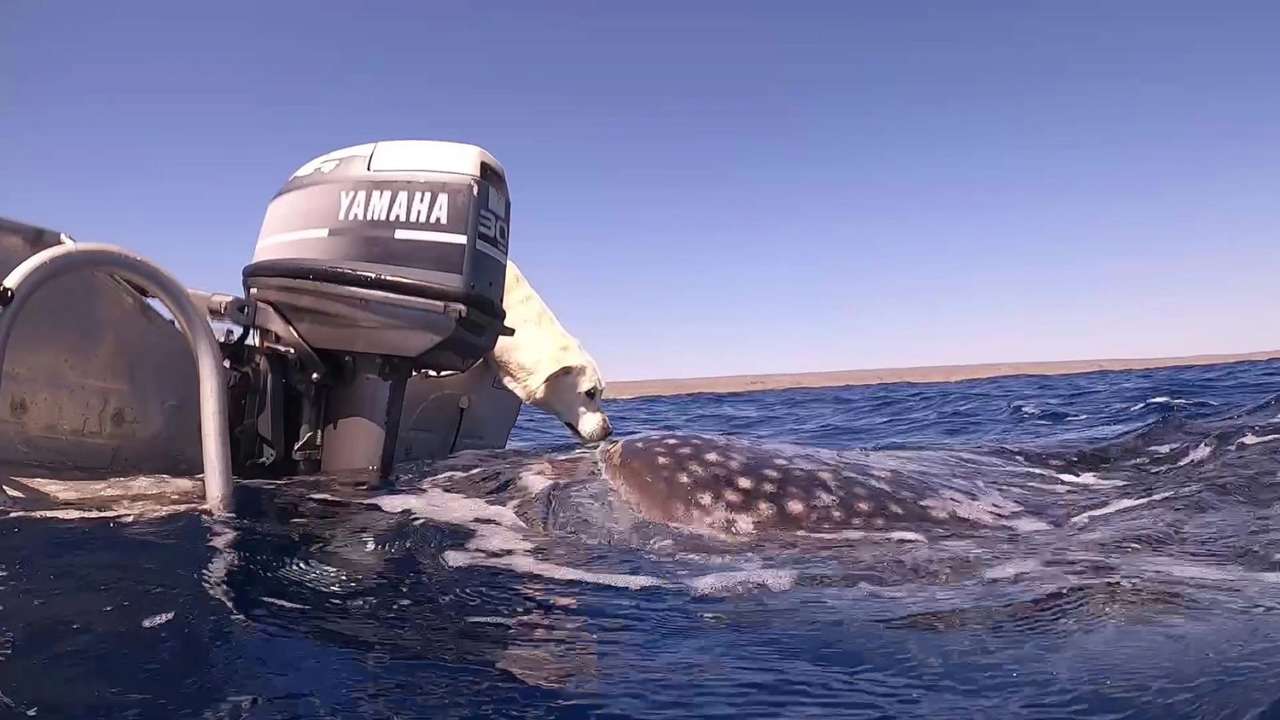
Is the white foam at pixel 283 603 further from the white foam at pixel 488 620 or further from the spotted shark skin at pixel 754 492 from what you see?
the spotted shark skin at pixel 754 492

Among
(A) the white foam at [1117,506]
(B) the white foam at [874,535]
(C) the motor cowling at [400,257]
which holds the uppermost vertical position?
(C) the motor cowling at [400,257]

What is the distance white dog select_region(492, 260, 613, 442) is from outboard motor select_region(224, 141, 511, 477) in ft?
3.18

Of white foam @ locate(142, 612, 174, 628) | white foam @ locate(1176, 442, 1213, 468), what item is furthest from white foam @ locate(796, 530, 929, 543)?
white foam @ locate(1176, 442, 1213, 468)

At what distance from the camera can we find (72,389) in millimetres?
3314

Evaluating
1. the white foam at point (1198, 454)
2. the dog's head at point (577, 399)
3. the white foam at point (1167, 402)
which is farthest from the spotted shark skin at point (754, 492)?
the white foam at point (1167, 402)

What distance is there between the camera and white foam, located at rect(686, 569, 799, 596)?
93.2 inches

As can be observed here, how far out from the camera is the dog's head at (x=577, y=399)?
16.9ft

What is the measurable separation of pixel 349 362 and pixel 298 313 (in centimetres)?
34

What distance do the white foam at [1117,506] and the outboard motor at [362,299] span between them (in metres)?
2.85

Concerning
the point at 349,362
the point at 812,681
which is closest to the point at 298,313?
the point at 349,362

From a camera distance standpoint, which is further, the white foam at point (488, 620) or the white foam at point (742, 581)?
the white foam at point (742, 581)

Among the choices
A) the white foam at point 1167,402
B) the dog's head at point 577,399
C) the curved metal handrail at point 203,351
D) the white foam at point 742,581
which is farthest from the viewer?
the white foam at point 1167,402

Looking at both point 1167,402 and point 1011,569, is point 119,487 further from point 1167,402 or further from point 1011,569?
point 1167,402

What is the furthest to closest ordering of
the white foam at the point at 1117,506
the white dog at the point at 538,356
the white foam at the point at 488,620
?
the white dog at the point at 538,356 → the white foam at the point at 1117,506 → the white foam at the point at 488,620
